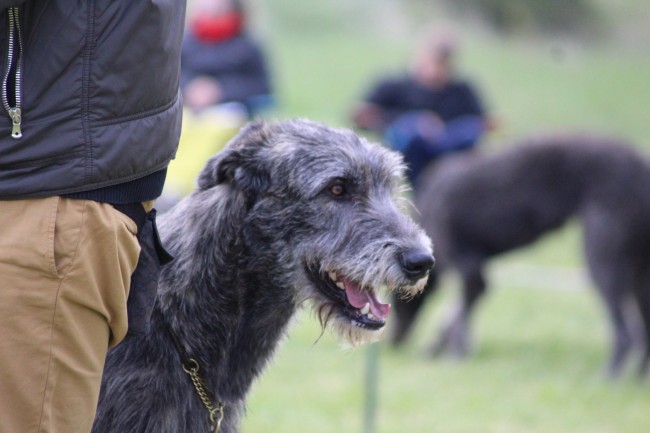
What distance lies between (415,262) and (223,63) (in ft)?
18.2

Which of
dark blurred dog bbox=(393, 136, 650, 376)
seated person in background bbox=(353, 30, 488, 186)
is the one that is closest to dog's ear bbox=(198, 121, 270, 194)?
dark blurred dog bbox=(393, 136, 650, 376)

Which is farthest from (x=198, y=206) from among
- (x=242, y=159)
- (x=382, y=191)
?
(x=382, y=191)

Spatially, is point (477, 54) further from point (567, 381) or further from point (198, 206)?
point (198, 206)

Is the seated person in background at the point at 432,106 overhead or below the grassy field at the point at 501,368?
overhead

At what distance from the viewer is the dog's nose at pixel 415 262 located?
3.04 m

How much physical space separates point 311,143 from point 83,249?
1108 mm

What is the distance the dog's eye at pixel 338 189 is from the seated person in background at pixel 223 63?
5024 mm

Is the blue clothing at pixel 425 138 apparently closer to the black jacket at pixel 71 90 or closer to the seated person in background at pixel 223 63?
the seated person in background at pixel 223 63

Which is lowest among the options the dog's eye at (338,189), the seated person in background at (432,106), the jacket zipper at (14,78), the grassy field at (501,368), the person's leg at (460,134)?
the grassy field at (501,368)

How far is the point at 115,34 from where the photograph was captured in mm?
2225

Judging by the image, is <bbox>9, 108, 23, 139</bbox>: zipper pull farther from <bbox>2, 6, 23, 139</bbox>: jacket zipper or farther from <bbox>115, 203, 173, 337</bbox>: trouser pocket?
<bbox>115, 203, 173, 337</bbox>: trouser pocket

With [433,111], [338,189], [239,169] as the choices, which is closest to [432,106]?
[433,111]

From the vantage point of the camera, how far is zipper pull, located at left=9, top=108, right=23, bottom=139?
215 centimetres

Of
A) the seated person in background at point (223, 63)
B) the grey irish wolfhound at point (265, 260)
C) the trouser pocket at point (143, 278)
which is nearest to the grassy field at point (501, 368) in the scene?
the grey irish wolfhound at point (265, 260)
